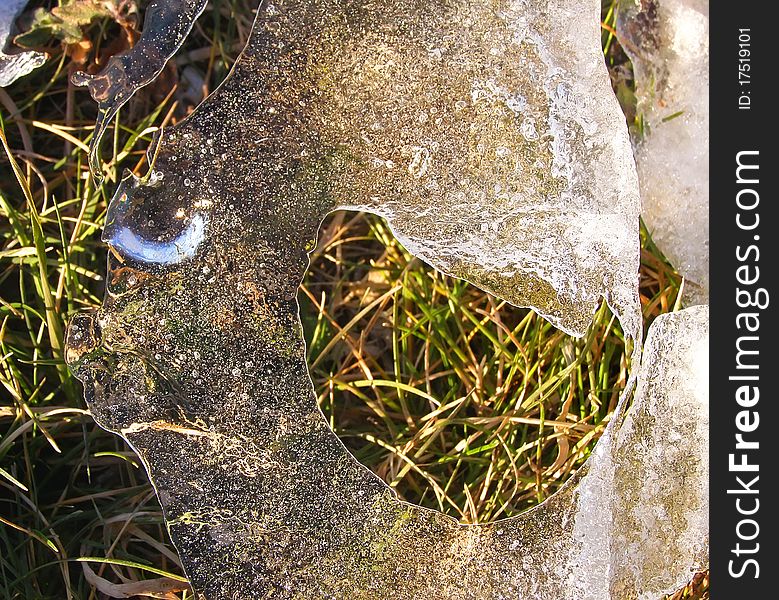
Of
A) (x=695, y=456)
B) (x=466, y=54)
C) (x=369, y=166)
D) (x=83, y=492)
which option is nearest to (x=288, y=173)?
(x=369, y=166)

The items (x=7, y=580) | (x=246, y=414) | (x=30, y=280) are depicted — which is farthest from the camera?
(x=30, y=280)

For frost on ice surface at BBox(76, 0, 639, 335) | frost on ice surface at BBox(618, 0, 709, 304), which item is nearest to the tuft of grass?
frost on ice surface at BBox(618, 0, 709, 304)

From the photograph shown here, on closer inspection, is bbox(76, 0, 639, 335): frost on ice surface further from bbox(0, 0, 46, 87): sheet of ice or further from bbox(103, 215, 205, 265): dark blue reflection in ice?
bbox(0, 0, 46, 87): sheet of ice

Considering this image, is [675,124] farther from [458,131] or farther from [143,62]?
[143,62]

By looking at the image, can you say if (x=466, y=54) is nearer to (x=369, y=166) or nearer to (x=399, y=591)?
(x=369, y=166)

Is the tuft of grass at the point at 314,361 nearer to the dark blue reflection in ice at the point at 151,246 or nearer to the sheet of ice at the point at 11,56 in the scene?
the sheet of ice at the point at 11,56

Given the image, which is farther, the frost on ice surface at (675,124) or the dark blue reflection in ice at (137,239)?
the frost on ice surface at (675,124)

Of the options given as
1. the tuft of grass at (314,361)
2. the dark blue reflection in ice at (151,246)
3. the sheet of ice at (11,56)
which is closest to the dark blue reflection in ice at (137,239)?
the dark blue reflection in ice at (151,246)

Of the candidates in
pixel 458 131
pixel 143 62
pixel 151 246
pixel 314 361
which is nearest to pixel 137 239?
pixel 151 246
